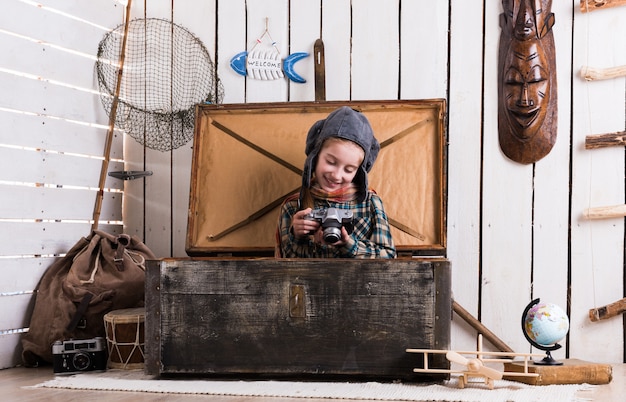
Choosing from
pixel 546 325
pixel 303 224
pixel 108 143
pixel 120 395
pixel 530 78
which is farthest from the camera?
pixel 108 143

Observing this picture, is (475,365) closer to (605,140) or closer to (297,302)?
(297,302)

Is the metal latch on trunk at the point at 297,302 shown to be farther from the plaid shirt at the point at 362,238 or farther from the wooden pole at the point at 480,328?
the wooden pole at the point at 480,328

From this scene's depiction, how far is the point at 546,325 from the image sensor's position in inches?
86.6

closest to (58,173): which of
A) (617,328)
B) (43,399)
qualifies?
(43,399)

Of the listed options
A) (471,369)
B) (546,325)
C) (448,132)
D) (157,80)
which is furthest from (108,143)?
(546,325)

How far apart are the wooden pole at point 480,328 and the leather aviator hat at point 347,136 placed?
0.71 meters

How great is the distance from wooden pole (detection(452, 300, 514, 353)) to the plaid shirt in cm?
56

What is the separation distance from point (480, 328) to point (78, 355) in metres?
1.50

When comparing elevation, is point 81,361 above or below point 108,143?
below

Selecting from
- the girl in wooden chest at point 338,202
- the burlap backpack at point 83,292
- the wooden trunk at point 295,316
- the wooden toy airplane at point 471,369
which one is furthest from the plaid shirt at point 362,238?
the burlap backpack at point 83,292

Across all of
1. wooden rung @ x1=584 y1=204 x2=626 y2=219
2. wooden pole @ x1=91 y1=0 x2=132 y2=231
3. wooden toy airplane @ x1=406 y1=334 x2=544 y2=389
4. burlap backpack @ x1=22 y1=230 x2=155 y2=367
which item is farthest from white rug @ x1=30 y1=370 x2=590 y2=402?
wooden pole @ x1=91 y1=0 x2=132 y2=231

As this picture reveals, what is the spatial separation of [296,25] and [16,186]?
1.32m

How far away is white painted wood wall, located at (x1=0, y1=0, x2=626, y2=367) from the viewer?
2730 millimetres

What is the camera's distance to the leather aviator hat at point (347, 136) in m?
2.37
